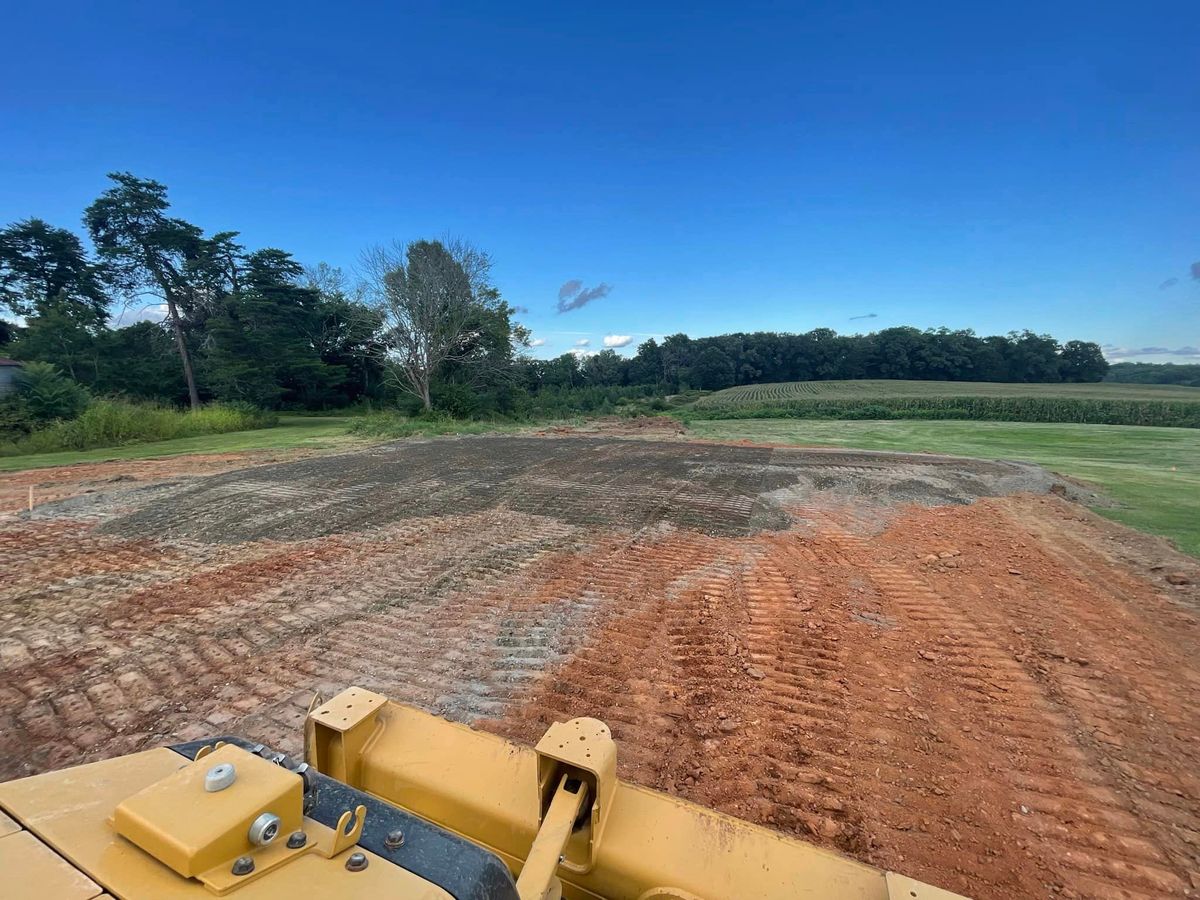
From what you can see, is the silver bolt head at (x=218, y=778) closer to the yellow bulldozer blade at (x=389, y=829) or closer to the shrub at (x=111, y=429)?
the yellow bulldozer blade at (x=389, y=829)

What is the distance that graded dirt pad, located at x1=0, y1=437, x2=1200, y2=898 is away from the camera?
232cm

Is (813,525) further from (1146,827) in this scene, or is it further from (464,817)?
(464,817)

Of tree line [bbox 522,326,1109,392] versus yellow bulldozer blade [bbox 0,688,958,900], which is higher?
tree line [bbox 522,326,1109,392]

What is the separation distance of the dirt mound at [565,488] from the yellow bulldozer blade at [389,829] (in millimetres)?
5152

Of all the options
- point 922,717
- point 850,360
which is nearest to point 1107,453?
point 922,717

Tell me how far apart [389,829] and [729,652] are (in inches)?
116

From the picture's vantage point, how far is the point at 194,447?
1509cm

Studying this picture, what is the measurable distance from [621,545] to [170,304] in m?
33.7

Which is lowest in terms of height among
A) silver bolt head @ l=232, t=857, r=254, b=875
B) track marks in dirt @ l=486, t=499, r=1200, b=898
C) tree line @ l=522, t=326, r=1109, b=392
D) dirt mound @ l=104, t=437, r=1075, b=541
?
track marks in dirt @ l=486, t=499, r=1200, b=898

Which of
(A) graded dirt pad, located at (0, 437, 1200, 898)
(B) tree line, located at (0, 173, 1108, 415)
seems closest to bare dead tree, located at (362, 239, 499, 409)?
(B) tree line, located at (0, 173, 1108, 415)

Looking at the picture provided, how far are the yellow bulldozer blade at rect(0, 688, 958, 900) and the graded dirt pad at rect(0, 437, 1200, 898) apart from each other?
1.17 m

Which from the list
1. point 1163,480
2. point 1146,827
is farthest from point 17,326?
point 1163,480

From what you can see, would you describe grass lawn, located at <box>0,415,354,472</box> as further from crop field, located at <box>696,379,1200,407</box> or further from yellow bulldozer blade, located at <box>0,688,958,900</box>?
crop field, located at <box>696,379,1200,407</box>

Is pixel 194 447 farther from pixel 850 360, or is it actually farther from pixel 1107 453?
pixel 850 360
